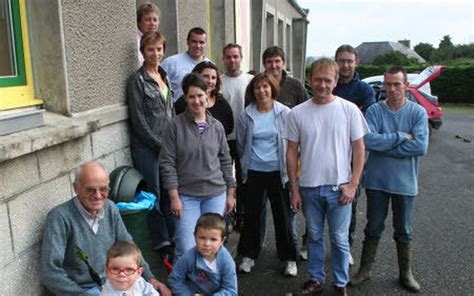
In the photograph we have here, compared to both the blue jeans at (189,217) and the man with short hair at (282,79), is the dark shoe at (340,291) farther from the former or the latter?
the man with short hair at (282,79)

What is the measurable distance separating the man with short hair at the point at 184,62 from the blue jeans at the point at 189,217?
1.36 m

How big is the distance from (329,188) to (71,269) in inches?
73.1

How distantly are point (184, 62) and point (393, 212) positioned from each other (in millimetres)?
2373

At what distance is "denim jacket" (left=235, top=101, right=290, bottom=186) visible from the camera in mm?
3932

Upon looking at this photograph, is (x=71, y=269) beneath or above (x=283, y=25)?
beneath

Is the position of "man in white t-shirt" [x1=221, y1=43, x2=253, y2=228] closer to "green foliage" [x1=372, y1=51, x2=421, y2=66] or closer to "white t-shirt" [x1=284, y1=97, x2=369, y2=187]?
"white t-shirt" [x1=284, y1=97, x2=369, y2=187]

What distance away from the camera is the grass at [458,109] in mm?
22578

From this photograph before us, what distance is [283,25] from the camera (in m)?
17.3

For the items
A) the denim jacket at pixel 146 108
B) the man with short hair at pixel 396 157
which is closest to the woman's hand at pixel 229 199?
the denim jacket at pixel 146 108

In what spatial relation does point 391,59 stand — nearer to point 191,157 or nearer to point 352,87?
point 352,87

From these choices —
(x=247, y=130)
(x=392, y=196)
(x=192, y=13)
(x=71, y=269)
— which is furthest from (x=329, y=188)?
(x=192, y=13)

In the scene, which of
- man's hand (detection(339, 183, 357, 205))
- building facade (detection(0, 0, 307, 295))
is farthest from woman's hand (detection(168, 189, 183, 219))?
man's hand (detection(339, 183, 357, 205))

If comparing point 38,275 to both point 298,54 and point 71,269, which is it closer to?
point 71,269

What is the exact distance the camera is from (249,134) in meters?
3.98
